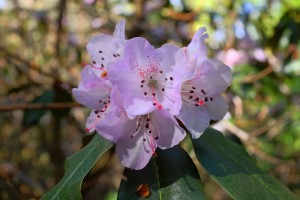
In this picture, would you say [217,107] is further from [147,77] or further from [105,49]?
[105,49]

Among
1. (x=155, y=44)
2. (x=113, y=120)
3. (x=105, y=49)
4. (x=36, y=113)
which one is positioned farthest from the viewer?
(x=155, y=44)

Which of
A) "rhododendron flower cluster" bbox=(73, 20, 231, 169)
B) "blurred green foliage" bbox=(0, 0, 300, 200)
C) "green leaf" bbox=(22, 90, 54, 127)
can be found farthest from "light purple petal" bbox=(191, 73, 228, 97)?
"green leaf" bbox=(22, 90, 54, 127)

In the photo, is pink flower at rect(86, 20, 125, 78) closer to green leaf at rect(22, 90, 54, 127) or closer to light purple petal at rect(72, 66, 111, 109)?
light purple petal at rect(72, 66, 111, 109)

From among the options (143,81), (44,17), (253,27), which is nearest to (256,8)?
(253,27)

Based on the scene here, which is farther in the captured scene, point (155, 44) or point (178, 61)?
point (155, 44)

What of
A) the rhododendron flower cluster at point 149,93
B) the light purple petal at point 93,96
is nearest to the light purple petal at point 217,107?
the rhododendron flower cluster at point 149,93

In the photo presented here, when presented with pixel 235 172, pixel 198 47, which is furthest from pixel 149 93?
pixel 235 172

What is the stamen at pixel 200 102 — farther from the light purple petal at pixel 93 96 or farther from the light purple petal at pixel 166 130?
the light purple petal at pixel 93 96
